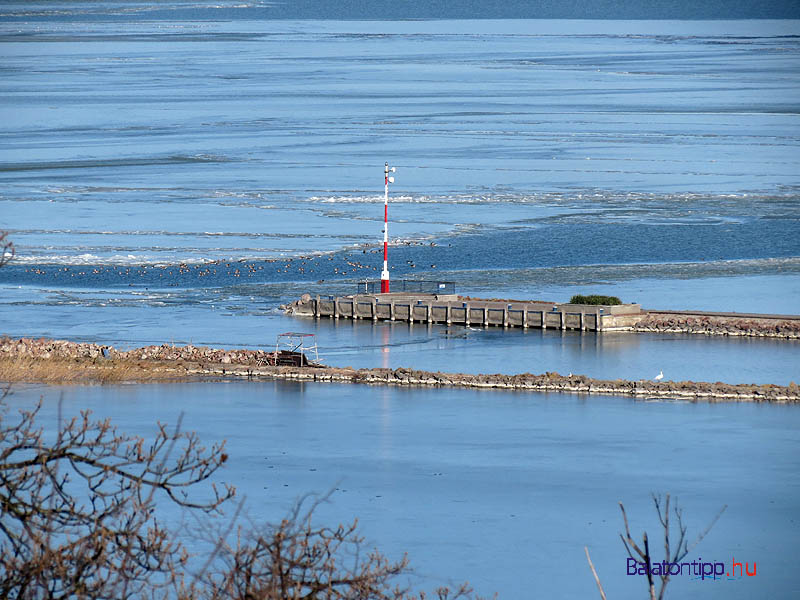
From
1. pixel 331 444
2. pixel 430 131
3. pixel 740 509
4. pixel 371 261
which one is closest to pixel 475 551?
pixel 740 509

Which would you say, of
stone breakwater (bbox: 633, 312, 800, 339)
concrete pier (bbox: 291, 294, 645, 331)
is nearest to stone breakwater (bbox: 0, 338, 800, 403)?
concrete pier (bbox: 291, 294, 645, 331)

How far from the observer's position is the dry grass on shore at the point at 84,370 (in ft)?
124

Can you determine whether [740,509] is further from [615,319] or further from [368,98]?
[368,98]

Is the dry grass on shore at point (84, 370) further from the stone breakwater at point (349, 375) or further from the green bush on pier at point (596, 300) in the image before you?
the green bush on pier at point (596, 300)

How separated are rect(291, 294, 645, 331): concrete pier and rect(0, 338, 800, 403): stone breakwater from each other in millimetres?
7370

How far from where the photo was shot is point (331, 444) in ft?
103

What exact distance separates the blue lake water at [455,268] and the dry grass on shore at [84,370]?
44.9 inches

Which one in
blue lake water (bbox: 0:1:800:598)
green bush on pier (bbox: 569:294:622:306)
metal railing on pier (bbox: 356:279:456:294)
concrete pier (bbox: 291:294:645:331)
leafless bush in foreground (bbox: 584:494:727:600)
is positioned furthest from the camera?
metal railing on pier (bbox: 356:279:456:294)

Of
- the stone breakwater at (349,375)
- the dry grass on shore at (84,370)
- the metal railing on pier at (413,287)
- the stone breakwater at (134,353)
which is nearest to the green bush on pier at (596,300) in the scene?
the metal railing on pier at (413,287)

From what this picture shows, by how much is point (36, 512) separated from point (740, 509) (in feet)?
59.4

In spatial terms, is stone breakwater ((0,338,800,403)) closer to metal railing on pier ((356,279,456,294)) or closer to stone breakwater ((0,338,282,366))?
stone breakwater ((0,338,282,366))

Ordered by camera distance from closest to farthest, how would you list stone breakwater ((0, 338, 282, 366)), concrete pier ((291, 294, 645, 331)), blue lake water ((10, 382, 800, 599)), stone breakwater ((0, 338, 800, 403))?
blue lake water ((10, 382, 800, 599)), stone breakwater ((0, 338, 800, 403)), stone breakwater ((0, 338, 282, 366)), concrete pier ((291, 294, 645, 331))

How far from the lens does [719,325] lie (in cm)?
4447

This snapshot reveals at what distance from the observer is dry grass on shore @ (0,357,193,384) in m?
37.8
